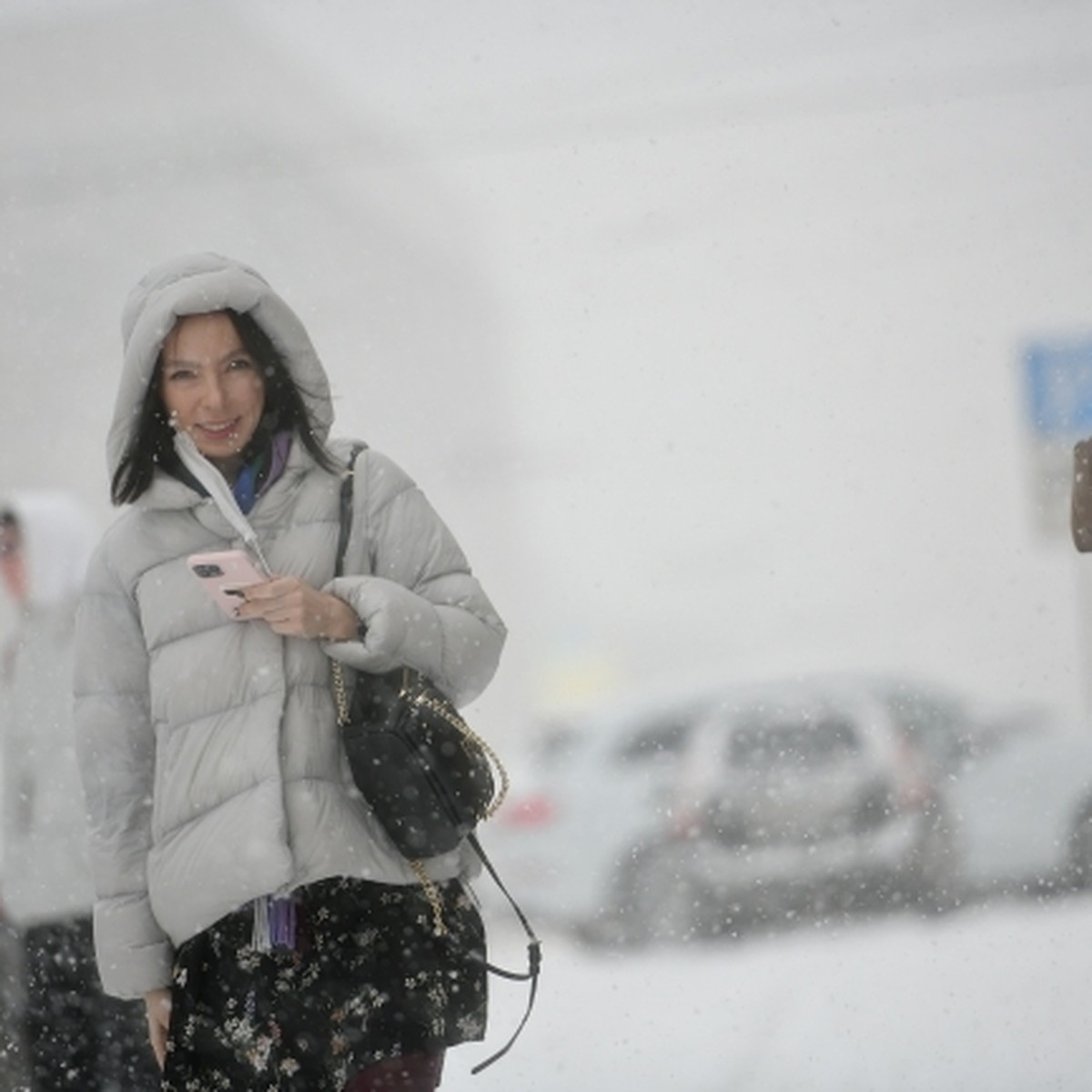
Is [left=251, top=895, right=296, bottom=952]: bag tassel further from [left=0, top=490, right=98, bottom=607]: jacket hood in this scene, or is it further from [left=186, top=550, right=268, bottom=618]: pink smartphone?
[left=0, top=490, right=98, bottom=607]: jacket hood

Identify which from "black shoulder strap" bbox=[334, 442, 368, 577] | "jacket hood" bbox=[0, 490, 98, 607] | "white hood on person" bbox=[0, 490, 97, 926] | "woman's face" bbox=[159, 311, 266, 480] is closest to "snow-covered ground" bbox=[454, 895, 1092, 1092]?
"white hood on person" bbox=[0, 490, 97, 926]

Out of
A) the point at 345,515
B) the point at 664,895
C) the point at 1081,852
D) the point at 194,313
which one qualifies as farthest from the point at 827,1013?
→ the point at 194,313

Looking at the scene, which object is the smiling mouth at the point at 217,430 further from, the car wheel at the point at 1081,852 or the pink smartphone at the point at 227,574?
the car wheel at the point at 1081,852

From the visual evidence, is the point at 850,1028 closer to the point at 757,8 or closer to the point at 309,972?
the point at 309,972

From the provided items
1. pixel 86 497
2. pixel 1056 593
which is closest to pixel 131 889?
pixel 86 497

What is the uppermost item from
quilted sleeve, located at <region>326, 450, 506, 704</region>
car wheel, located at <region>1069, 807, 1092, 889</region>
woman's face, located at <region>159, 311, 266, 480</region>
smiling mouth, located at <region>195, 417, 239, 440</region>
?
woman's face, located at <region>159, 311, 266, 480</region>

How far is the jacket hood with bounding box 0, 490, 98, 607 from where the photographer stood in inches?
137

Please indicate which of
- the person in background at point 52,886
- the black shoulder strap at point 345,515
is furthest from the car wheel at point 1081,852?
the black shoulder strap at point 345,515

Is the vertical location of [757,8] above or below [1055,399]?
above

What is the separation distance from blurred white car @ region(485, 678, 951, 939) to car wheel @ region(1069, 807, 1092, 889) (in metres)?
0.37

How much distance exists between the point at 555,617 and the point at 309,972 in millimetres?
2328

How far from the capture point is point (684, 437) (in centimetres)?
459

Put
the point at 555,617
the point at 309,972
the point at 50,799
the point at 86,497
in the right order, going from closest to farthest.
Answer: the point at 309,972 < the point at 50,799 < the point at 86,497 < the point at 555,617

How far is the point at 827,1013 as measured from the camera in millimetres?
4082
